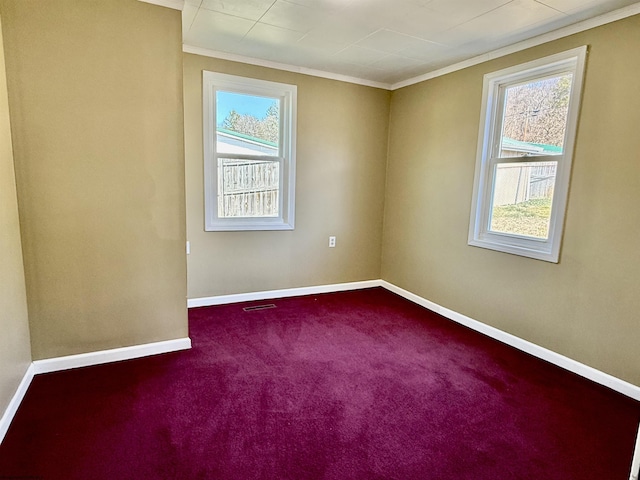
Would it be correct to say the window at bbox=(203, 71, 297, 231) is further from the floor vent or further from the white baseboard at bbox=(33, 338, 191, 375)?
the white baseboard at bbox=(33, 338, 191, 375)

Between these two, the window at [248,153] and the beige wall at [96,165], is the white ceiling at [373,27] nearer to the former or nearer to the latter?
the window at [248,153]

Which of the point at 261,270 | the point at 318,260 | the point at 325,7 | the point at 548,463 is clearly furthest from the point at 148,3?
the point at 548,463

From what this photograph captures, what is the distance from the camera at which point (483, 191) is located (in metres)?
3.21

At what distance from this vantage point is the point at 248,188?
368 cm

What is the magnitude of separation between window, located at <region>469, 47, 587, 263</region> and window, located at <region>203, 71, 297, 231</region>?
74.4 inches

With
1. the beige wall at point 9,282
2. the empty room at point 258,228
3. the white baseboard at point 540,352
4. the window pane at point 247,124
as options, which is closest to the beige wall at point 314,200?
the empty room at point 258,228

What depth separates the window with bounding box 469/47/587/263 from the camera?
257cm

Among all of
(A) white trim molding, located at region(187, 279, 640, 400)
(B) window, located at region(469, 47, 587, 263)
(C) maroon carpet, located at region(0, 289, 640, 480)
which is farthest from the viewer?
(B) window, located at region(469, 47, 587, 263)

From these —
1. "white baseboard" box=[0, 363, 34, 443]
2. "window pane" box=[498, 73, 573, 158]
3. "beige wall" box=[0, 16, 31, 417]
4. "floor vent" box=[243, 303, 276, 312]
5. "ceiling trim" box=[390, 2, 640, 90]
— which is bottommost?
"floor vent" box=[243, 303, 276, 312]

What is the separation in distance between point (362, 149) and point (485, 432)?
310cm

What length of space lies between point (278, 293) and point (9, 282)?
2390 mm

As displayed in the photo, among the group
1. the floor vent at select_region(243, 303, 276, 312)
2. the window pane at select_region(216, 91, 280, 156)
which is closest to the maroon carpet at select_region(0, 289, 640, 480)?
the floor vent at select_region(243, 303, 276, 312)

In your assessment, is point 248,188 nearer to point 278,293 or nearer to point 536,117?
point 278,293

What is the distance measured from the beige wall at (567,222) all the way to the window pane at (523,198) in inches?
8.5
